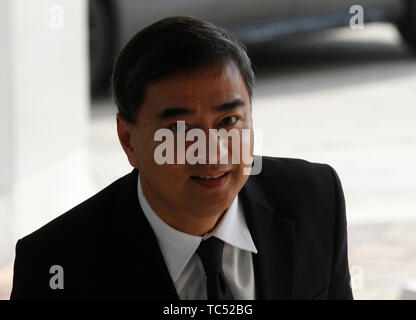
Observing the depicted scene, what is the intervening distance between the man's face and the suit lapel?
12cm

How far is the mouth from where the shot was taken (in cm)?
145

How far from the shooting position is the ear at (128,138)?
5.07 ft

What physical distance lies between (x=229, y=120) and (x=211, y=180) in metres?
0.09

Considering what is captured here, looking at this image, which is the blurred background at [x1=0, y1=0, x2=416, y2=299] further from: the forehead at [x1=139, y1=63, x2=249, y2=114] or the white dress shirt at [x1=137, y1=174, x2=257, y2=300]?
the forehead at [x1=139, y1=63, x2=249, y2=114]

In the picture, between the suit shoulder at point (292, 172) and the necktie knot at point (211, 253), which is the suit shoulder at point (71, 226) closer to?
the necktie knot at point (211, 253)

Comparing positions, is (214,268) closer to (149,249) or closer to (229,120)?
(149,249)

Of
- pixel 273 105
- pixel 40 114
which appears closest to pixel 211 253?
pixel 40 114

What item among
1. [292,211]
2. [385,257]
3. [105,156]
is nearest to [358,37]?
[105,156]

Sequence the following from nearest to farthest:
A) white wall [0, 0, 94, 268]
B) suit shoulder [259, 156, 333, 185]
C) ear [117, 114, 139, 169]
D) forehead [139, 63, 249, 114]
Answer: forehead [139, 63, 249, 114]
ear [117, 114, 139, 169]
suit shoulder [259, 156, 333, 185]
white wall [0, 0, 94, 268]

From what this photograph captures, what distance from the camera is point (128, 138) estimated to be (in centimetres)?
157

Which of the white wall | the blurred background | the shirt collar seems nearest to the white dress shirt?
the shirt collar

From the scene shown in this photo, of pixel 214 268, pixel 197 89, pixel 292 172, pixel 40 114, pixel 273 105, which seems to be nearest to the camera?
pixel 197 89
